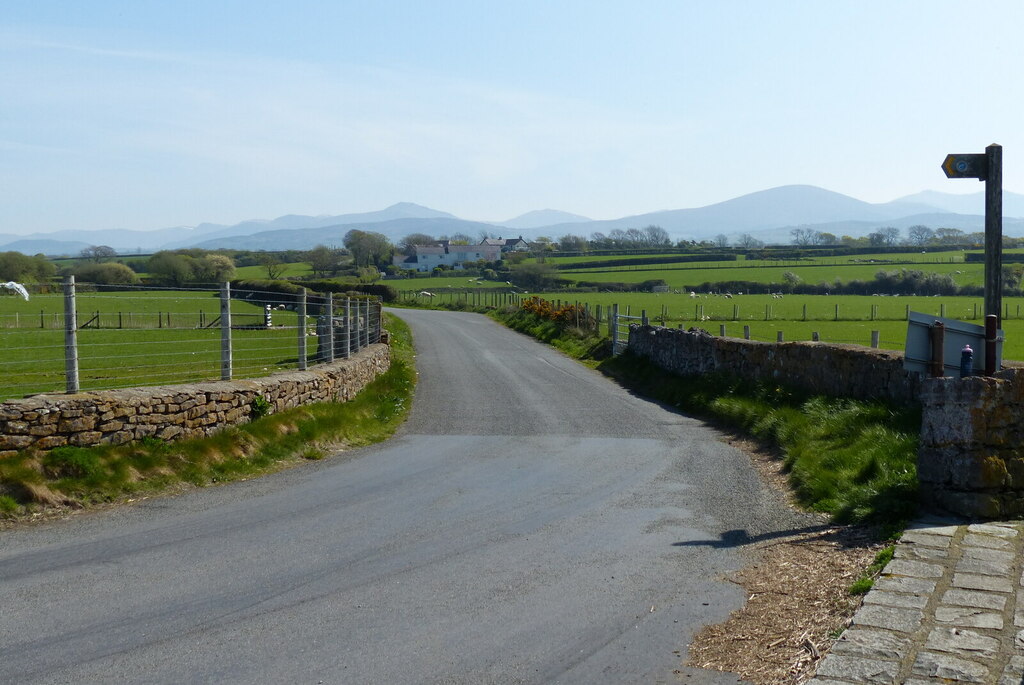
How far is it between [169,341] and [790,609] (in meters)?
9.81

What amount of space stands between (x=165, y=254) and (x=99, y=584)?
27.4 meters

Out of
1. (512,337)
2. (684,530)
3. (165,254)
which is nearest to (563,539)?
(684,530)

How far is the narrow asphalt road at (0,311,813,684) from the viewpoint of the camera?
506cm

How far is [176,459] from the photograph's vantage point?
33.5ft

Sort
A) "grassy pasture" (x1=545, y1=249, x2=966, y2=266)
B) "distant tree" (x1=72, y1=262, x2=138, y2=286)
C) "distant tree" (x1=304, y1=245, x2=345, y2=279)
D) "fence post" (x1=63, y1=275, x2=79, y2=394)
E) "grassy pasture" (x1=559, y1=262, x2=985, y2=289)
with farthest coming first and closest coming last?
1. "grassy pasture" (x1=545, y1=249, x2=966, y2=266)
2. "distant tree" (x1=304, y1=245, x2=345, y2=279)
3. "grassy pasture" (x1=559, y1=262, x2=985, y2=289)
4. "distant tree" (x1=72, y1=262, x2=138, y2=286)
5. "fence post" (x1=63, y1=275, x2=79, y2=394)

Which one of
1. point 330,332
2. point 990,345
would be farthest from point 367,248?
point 990,345

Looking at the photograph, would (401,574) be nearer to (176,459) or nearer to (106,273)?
(176,459)

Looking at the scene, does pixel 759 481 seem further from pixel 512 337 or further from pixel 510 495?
pixel 512 337

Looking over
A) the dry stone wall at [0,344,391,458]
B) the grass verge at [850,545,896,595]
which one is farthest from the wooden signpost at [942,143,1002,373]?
the dry stone wall at [0,344,391,458]

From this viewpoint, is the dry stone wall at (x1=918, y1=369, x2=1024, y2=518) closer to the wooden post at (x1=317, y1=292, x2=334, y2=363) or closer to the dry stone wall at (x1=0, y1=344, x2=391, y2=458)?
the dry stone wall at (x1=0, y1=344, x2=391, y2=458)

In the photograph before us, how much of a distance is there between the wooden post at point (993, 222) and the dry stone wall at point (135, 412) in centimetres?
826

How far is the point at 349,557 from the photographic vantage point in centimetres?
723

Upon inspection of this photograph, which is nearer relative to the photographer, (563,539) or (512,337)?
(563,539)

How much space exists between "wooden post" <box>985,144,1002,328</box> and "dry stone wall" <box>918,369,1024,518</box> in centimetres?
109
